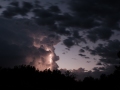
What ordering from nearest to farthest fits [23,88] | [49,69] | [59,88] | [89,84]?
[23,88]
[59,88]
[89,84]
[49,69]

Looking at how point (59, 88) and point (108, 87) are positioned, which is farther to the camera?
point (59, 88)

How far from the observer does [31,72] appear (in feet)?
377

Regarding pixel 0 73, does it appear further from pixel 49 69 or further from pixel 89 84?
pixel 89 84

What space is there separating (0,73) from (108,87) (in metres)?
53.5

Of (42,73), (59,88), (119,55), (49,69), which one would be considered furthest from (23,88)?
(49,69)

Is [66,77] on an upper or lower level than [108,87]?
upper

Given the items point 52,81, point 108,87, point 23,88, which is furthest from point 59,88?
point 23,88

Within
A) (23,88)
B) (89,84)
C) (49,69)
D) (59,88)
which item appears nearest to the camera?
(23,88)

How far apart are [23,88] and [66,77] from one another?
54291mm

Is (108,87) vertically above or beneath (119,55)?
beneath

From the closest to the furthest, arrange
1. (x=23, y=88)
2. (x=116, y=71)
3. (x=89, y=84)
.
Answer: (x=23, y=88), (x=116, y=71), (x=89, y=84)

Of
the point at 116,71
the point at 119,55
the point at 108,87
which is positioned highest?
the point at 119,55

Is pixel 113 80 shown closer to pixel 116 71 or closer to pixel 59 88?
pixel 116 71

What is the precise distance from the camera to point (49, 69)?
124 metres
